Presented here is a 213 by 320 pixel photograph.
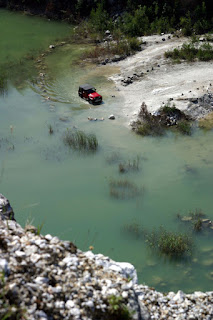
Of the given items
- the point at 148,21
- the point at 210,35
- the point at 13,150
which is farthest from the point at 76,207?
the point at 148,21

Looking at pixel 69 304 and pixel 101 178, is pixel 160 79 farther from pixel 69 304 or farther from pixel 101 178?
pixel 69 304

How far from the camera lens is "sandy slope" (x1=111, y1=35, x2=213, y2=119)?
28.4 metres

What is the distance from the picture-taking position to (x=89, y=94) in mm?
28953

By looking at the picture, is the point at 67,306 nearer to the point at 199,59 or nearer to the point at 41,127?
the point at 41,127

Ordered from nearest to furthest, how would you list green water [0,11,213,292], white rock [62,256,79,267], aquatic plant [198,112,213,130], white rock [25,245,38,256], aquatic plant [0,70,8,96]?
white rock [25,245,38,256] → white rock [62,256,79,267] → green water [0,11,213,292] → aquatic plant [198,112,213,130] → aquatic plant [0,70,8,96]

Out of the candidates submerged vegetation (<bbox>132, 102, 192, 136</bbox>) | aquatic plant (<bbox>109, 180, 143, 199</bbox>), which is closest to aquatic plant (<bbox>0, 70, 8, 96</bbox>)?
submerged vegetation (<bbox>132, 102, 192, 136</bbox>)

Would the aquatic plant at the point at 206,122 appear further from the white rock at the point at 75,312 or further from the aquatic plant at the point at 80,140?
the white rock at the point at 75,312

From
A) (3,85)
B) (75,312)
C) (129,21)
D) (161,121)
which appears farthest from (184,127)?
(129,21)

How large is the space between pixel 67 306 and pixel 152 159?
14931 millimetres

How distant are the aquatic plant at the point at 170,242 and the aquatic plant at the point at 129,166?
507 cm

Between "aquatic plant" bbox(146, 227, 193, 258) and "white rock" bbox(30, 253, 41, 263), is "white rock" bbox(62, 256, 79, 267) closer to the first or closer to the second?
"white rock" bbox(30, 253, 41, 263)

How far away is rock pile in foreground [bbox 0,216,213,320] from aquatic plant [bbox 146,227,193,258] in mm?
5825

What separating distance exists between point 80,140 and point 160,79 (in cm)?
1124

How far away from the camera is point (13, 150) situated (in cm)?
2348
